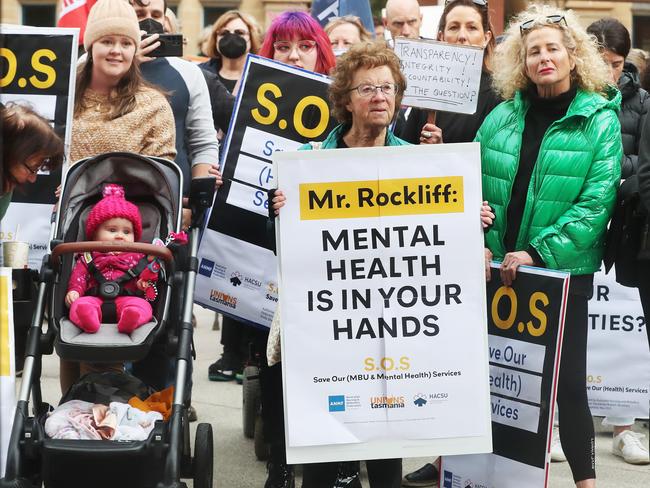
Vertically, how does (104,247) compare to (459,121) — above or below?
below

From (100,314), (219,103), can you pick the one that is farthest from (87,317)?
(219,103)

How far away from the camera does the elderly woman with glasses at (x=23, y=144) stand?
4.17 metres

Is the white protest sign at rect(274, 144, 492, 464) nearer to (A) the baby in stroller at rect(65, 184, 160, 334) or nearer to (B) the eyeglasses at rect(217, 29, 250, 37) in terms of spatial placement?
(A) the baby in stroller at rect(65, 184, 160, 334)

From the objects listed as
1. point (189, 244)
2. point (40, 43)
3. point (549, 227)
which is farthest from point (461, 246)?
point (40, 43)

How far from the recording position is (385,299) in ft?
14.3

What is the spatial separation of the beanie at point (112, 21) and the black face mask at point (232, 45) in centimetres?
251

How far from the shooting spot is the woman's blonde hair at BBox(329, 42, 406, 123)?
4.57 m

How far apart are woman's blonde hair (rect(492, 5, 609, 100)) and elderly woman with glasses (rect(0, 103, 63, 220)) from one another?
1.89m

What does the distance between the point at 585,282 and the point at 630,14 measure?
27107 millimetres

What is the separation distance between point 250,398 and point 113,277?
64.8 inches

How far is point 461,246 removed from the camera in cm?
438

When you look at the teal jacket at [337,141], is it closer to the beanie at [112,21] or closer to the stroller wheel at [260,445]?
the beanie at [112,21]

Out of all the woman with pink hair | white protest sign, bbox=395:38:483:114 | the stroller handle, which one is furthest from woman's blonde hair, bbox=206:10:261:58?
the stroller handle

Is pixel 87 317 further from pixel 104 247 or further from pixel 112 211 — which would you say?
pixel 112 211
